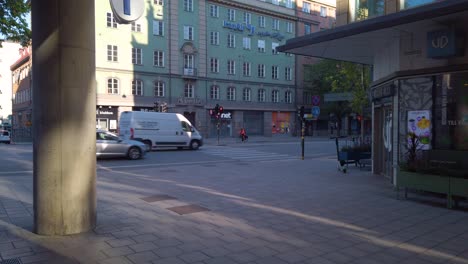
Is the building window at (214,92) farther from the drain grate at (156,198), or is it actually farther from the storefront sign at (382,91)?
the drain grate at (156,198)

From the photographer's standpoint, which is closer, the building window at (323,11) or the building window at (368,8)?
the building window at (368,8)

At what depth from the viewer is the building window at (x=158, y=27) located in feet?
134

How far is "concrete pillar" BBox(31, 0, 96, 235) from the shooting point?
17.1 feet

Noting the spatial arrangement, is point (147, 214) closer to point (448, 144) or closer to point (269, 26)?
point (448, 144)

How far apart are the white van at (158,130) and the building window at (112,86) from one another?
15296mm

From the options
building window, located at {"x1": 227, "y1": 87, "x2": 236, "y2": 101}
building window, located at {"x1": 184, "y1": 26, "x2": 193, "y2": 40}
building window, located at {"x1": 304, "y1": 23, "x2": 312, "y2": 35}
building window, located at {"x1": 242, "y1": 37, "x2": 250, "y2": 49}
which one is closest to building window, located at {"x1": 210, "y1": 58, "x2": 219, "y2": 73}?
building window, located at {"x1": 227, "y1": 87, "x2": 236, "y2": 101}

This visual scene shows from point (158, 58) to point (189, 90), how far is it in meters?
5.08

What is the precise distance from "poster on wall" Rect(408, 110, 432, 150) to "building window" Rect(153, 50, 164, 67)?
35.1m

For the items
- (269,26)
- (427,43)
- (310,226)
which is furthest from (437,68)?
(269,26)

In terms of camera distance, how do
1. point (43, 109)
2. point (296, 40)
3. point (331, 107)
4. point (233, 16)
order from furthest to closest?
point (331, 107), point (233, 16), point (296, 40), point (43, 109)

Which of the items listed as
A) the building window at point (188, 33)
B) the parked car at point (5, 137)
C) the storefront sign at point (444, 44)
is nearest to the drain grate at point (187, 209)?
the storefront sign at point (444, 44)

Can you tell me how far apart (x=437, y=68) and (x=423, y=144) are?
1800 mm

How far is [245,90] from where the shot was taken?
48656 mm

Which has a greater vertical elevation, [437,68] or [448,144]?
[437,68]
